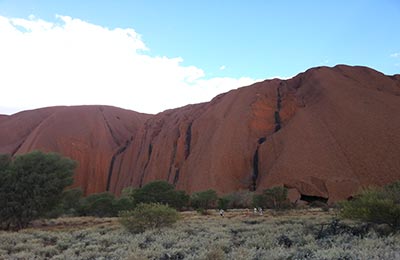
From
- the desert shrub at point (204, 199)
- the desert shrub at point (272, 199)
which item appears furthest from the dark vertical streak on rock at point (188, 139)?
the desert shrub at point (272, 199)

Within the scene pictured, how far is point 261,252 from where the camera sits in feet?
30.4

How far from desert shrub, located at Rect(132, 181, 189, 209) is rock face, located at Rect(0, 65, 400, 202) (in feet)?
33.6

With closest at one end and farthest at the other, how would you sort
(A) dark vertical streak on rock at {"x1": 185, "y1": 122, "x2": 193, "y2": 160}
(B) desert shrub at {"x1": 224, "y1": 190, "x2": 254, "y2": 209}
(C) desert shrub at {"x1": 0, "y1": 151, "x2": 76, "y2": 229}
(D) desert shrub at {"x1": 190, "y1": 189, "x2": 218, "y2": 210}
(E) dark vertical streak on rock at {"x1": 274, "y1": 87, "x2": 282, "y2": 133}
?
(C) desert shrub at {"x1": 0, "y1": 151, "x2": 76, "y2": 229}
(B) desert shrub at {"x1": 224, "y1": 190, "x2": 254, "y2": 209}
(D) desert shrub at {"x1": 190, "y1": 189, "x2": 218, "y2": 210}
(E) dark vertical streak on rock at {"x1": 274, "y1": 87, "x2": 282, "y2": 133}
(A) dark vertical streak on rock at {"x1": 185, "y1": 122, "x2": 193, "y2": 160}

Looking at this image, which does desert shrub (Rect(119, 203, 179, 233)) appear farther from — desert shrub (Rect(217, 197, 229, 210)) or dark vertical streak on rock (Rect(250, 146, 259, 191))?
dark vertical streak on rock (Rect(250, 146, 259, 191))

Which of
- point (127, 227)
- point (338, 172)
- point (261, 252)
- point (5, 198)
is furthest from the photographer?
point (338, 172)

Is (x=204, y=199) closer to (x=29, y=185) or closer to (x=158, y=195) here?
(x=158, y=195)

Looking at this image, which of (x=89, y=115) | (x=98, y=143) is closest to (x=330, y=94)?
(x=98, y=143)

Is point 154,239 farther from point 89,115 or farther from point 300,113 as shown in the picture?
point 89,115

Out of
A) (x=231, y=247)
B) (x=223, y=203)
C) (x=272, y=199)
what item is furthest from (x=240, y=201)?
(x=231, y=247)

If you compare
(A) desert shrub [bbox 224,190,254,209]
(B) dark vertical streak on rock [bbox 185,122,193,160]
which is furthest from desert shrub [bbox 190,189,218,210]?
(B) dark vertical streak on rock [bbox 185,122,193,160]

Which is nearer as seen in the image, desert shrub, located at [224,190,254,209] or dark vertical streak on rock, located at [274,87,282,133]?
desert shrub, located at [224,190,254,209]

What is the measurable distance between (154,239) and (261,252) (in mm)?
4826

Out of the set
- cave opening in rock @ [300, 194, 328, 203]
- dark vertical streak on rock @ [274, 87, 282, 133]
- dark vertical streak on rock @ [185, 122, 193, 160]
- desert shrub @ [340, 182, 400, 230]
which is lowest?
cave opening in rock @ [300, 194, 328, 203]

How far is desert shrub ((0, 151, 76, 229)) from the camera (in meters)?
24.4
